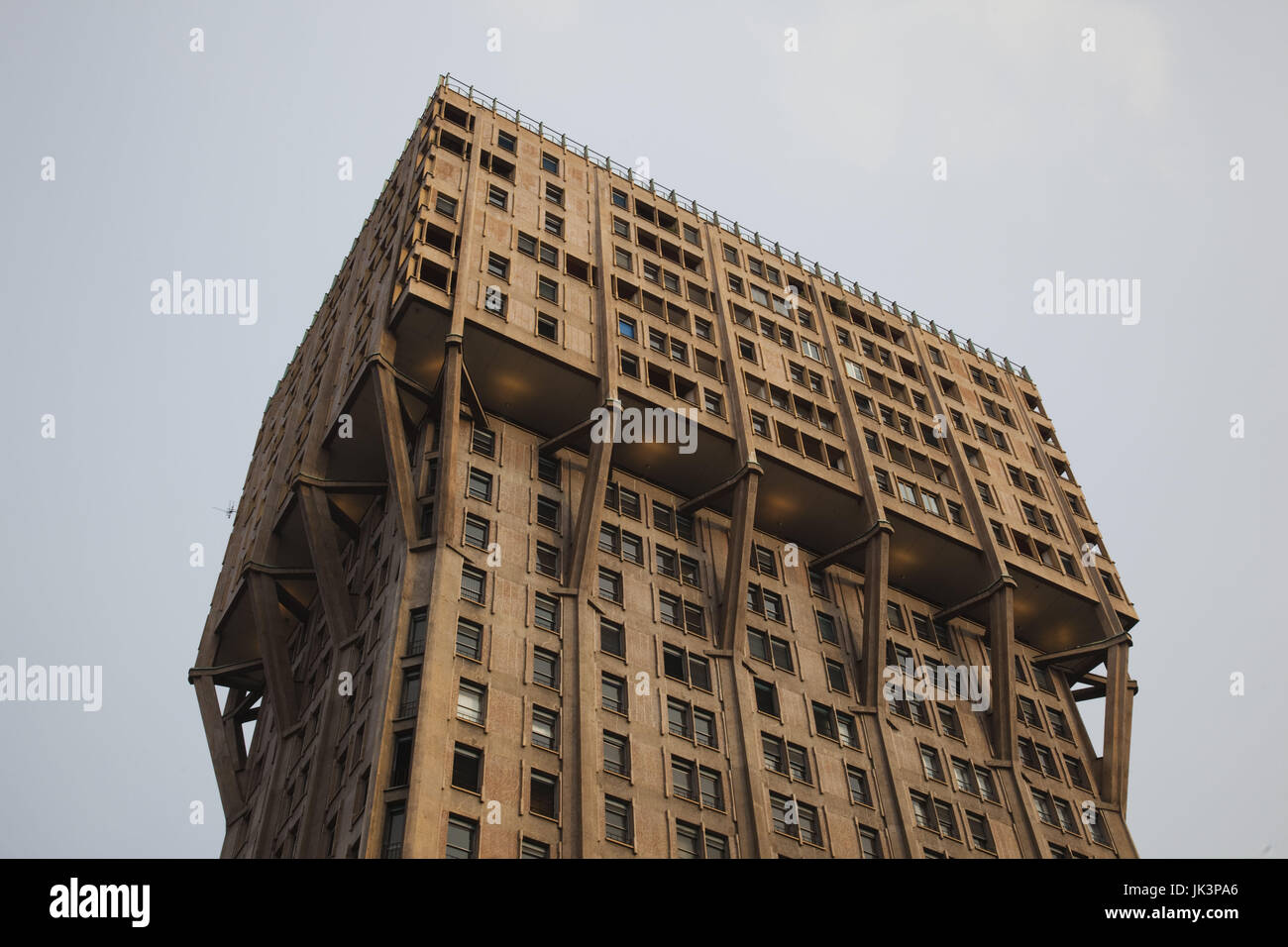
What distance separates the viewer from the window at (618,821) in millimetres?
37719

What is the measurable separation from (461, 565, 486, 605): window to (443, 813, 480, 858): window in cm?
849

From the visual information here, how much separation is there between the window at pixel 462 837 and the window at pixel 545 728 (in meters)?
4.06

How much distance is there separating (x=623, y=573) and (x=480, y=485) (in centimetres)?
605

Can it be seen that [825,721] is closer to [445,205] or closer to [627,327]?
[627,327]

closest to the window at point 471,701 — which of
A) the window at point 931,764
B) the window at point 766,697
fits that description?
the window at point 766,697

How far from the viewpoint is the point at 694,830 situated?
39312mm

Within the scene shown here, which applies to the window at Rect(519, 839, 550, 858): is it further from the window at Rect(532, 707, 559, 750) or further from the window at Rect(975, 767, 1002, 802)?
the window at Rect(975, 767, 1002, 802)

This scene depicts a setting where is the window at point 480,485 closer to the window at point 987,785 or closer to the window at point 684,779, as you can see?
the window at point 684,779

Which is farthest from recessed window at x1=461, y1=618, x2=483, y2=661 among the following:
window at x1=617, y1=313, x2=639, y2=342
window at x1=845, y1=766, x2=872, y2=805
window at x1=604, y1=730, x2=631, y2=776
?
window at x1=617, y1=313, x2=639, y2=342

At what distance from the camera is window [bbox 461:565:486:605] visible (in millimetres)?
41625

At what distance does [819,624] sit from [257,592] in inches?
861

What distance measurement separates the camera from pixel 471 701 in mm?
38250
